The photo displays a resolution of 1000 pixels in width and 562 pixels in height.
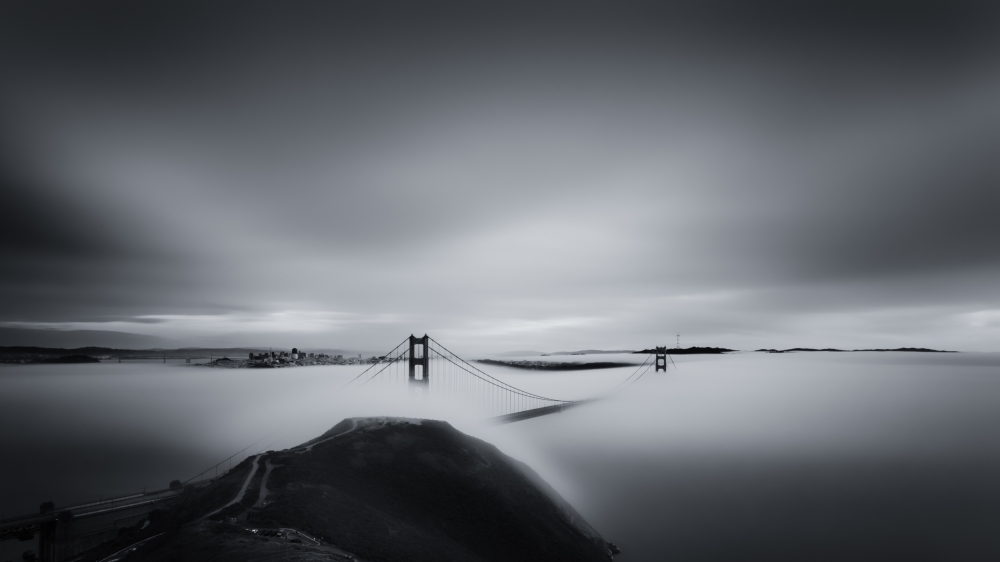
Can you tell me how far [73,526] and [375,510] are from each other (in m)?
25.7

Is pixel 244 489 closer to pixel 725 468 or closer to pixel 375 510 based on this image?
pixel 375 510

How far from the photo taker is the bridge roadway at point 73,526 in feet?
111

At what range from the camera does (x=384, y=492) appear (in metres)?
30.7

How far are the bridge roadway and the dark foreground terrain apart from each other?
171 inches

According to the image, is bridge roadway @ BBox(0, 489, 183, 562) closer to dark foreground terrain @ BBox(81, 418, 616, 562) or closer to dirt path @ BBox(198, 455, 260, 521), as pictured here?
dark foreground terrain @ BBox(81, 418, 616, 562)

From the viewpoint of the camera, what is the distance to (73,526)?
35.1 meters

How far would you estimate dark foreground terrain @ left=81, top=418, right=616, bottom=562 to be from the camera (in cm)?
2142

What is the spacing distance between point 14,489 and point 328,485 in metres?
81.9

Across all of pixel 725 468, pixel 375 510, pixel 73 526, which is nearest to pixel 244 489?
pixel 375 510

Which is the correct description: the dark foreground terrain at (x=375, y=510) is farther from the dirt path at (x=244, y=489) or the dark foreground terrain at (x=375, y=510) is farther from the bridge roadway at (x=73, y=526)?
the bridge roadway at (x=73, y=526)

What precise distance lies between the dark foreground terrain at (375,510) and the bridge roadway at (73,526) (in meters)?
4.36

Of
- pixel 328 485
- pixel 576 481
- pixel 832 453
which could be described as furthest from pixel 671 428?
pixel 328 485

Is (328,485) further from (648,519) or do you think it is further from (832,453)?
(832,453)

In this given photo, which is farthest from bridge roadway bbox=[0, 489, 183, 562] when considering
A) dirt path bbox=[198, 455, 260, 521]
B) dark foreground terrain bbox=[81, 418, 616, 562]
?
dirt path bbox=[198, 455, 260, 521]
